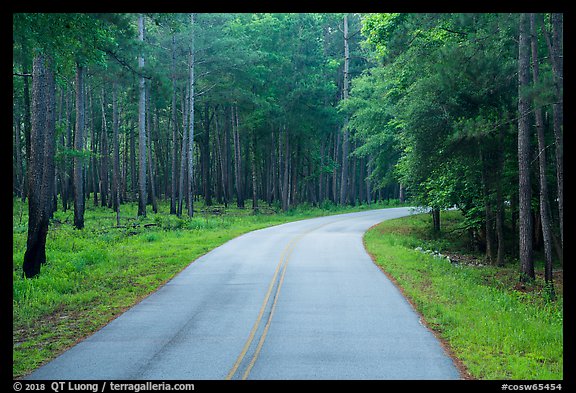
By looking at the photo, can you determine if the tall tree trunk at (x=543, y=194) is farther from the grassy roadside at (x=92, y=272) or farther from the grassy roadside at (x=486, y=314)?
the grassy roadside at (x=92, y=272)

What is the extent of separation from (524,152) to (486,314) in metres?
7.88

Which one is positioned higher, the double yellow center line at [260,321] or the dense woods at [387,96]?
the dense woods at [387,96]

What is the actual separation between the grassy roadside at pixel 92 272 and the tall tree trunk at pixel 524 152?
12298 mm

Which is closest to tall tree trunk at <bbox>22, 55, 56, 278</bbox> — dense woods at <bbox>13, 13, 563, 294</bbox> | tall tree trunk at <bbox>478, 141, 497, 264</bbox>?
dense woods at <bbox>13, 13, 563, 294</bbox>

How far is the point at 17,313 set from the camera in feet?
40.8

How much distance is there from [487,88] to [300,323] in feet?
43.8

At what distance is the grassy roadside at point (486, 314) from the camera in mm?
8931

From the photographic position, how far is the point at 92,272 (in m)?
17.7

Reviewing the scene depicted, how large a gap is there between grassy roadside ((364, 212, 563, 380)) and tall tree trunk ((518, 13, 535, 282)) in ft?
3.17

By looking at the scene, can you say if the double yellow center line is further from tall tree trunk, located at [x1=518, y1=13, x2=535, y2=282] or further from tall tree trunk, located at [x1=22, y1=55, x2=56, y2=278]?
tall tree trunk, located at [x1=518, y1=13, x2=535, y2=282]

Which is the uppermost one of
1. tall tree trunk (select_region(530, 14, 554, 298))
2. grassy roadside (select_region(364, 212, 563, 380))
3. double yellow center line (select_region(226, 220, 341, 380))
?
tall tree trunk (select_region(530, 14, 554, 298))

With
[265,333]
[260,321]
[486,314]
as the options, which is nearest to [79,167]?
[260,321]

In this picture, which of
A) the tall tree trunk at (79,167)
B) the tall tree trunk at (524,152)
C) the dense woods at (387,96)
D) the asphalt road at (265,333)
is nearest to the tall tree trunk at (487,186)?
the dense woods at (387,96)

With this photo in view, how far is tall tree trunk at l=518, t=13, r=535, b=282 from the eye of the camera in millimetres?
17531
